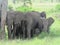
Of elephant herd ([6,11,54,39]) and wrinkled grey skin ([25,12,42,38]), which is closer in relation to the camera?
elephant herd ([6,11,54,39])

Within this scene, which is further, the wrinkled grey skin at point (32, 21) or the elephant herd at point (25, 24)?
the wrinkled grey skin at point (32, 21)

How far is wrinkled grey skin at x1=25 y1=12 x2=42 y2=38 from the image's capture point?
58.9 feet

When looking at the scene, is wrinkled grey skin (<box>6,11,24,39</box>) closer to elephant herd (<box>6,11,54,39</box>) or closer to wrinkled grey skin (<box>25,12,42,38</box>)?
elephant herd (<box>6,11,54,39</box>)

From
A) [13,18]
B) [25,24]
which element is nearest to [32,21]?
[25,24]

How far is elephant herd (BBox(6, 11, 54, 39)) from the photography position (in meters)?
17.6

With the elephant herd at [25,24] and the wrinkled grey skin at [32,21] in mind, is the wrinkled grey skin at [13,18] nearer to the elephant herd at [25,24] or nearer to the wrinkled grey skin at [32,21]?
the elephant herd at [25,24]

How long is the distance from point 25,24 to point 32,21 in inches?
24.5

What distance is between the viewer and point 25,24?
A: 18000mm

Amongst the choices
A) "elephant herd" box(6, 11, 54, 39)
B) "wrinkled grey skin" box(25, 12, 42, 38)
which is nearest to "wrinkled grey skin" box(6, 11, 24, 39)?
"elephant herd" box(6, 11, 54, 39)

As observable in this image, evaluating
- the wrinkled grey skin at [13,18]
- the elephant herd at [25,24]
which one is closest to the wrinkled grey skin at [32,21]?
the elephant herd at [25,24]

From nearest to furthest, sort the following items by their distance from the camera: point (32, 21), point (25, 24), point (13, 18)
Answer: point (13, 18), point (25, 24), point (32, 21)

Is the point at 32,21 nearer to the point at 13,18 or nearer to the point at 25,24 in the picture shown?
the point at 25,24

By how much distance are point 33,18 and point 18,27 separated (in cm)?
113

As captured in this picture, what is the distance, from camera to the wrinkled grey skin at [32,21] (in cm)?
1794
